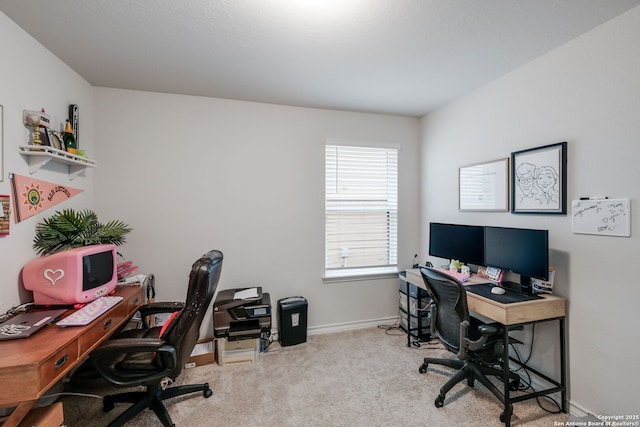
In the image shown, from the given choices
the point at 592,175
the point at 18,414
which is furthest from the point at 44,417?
the point at 592,175

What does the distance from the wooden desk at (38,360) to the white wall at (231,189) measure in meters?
1.22

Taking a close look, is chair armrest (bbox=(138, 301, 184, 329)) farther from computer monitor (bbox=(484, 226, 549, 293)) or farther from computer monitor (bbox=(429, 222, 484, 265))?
computer monitor (bbox=(484, 226, 549, 293))

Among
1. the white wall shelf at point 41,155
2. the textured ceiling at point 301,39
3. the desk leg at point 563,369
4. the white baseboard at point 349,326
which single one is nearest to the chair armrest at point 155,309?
the white wall shelf at point 41,155

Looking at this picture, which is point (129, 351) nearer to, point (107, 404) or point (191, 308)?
point (191, 308)

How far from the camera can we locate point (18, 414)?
3.74 ft

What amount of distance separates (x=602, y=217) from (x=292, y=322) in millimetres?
2583

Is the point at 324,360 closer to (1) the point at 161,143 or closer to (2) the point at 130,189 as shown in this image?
(2) the point at 130,189

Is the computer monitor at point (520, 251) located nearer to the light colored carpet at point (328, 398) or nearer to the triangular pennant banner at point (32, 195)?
the light colored carpet at point (328, 398)

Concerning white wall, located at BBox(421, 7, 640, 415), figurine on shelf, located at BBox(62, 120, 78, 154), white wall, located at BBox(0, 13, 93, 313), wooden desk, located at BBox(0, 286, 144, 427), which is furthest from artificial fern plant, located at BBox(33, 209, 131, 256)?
white wall, located at BBox(421, 7, 640, 415)

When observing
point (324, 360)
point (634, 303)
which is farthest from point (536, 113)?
point (324, 360)

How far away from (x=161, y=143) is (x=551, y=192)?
3386 mm

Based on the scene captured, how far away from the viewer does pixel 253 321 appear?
250 cm

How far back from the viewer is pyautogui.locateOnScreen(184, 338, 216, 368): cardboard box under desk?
2391mm

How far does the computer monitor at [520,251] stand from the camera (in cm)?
187
